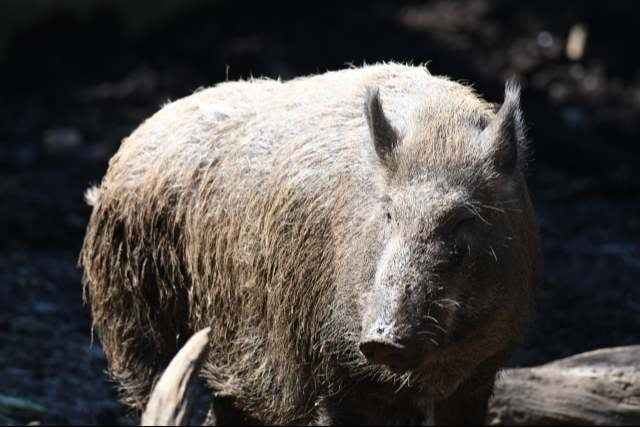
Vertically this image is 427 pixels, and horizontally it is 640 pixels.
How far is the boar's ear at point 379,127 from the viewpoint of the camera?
427 cm

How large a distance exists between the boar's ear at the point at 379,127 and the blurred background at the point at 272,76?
2.30m

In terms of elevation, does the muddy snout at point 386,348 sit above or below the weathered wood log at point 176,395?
above

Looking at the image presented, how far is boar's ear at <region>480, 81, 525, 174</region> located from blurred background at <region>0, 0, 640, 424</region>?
7.20 ft

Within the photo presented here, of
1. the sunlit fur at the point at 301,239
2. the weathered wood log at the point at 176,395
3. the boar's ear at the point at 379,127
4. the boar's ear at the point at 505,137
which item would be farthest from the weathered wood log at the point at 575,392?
the weathered wood log at the point at 176,395

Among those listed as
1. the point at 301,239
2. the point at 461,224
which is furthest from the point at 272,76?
the point at 461,224

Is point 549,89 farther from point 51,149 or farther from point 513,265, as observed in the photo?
point 513,265

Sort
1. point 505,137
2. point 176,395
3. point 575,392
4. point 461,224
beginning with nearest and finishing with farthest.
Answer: point 176,395 < point 461,224 < point 505,137 < point 575,392

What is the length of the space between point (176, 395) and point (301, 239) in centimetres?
144

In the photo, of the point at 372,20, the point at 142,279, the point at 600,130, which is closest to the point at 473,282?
the point at 142,279

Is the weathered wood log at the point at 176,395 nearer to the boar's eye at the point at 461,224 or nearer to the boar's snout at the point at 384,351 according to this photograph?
the boar's snout at the point at 384,351

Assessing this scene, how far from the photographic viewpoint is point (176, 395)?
3295 mm

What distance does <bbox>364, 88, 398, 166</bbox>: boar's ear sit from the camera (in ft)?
14.0

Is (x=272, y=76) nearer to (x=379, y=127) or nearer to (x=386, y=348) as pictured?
(x=379, y=127)

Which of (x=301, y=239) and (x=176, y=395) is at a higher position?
(x=301, y=239)
